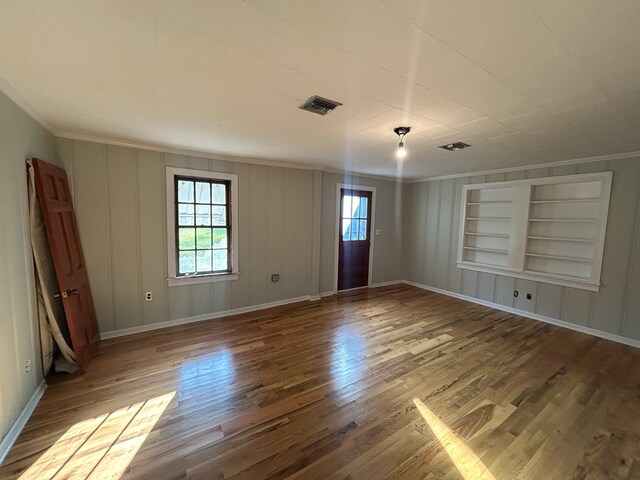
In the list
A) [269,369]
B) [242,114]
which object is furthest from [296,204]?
[269,369]

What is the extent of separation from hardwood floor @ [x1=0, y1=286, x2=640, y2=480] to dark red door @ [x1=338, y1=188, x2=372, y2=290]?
2.08 m

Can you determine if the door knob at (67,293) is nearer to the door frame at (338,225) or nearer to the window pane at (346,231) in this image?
the door frame at (338,225)

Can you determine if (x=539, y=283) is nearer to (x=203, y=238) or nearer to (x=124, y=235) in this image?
(x=203, y=238)

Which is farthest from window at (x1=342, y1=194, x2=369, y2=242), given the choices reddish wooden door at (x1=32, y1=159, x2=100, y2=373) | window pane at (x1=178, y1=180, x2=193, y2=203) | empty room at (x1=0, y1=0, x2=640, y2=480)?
reddish wooden door at (x1=32, y1=159, x2=100, y2=373)

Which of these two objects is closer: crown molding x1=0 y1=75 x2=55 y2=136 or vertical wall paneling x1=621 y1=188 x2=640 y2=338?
crown molding x1=0 y1=75 x2=55 y2=136

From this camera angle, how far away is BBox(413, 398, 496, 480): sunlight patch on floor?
1.61 metres

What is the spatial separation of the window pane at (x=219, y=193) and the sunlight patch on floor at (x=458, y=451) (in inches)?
139

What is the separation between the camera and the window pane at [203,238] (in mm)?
3842

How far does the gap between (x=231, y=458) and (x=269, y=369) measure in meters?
0.99

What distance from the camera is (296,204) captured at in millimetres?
4586

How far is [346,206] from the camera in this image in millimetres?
5379

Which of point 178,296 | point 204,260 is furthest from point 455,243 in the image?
point 178,296

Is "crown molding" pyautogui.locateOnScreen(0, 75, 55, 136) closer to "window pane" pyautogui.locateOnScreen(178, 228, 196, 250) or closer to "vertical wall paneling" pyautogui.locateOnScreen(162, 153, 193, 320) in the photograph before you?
"vertical wall paneling" pyautogui.locateOnScreen(162, 153, 193, 320)

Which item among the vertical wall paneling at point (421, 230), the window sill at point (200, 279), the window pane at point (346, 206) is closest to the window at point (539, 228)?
the vertical wall paneling at point (421, 230)
